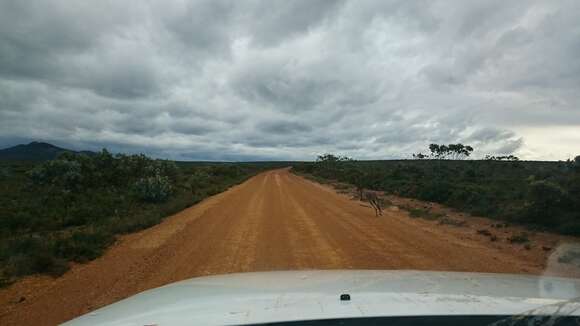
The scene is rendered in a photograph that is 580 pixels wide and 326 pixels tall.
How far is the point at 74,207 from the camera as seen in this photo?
15.4 meters

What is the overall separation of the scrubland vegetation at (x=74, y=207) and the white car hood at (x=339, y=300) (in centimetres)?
619

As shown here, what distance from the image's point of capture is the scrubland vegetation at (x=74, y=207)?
341 inches

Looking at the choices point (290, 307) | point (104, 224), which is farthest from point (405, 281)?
point (104, 224)

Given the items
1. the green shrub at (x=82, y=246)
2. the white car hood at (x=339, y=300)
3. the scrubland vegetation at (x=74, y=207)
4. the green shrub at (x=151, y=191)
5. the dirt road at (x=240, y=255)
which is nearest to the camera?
the white car hood at (x=339, y=300)

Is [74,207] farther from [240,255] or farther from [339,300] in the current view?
[339,300]

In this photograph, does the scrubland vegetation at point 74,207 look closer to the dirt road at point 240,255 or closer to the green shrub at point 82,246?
Answer: the green shrub at point 82,246

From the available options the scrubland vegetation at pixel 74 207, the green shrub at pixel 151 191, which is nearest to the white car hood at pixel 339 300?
the scrubland vegetation at pixel 74 207

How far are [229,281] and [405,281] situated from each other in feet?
4.82

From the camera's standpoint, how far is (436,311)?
2.12 m

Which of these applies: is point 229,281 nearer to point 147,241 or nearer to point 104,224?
point 147,241

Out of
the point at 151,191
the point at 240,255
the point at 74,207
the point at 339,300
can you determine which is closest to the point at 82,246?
the point at 240,255

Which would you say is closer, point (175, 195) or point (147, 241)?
point (147, 241)

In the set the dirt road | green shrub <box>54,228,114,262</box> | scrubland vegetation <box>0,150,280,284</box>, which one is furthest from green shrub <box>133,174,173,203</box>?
green shrub <box>54,228,114,262</box>

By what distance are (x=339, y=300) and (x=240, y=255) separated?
648 centimetres
